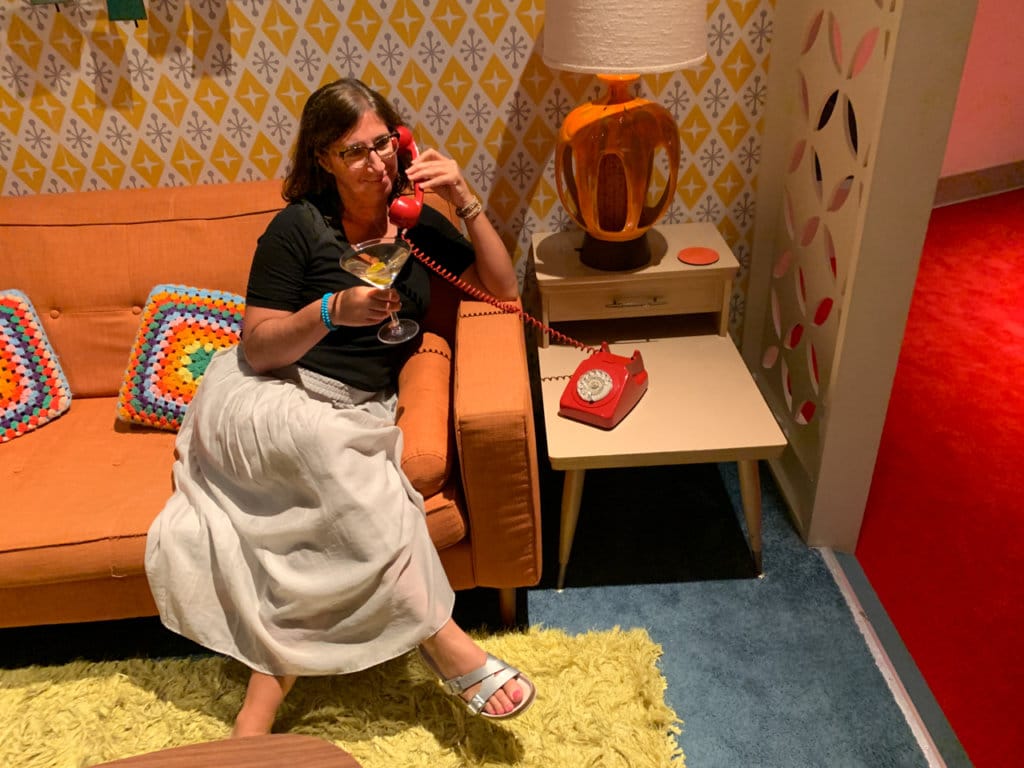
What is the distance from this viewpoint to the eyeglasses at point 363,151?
1704mm

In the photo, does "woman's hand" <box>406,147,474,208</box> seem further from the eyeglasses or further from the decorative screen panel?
the decorative screen panel

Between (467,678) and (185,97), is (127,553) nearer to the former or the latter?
(467,678)

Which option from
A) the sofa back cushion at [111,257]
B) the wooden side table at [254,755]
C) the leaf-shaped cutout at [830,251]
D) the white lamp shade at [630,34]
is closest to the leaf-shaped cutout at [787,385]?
the leaf-shaped cutout at [830,251]

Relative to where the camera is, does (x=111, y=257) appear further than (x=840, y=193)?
Yes

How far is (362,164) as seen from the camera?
1.72 m

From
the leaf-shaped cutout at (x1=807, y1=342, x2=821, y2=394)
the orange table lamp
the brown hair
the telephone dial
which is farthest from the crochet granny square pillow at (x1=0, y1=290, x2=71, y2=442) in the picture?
the leaf-shaped cutout at (x1=807, y1=342, x2=821, y2=394)

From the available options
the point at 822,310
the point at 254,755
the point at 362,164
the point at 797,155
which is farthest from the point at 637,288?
the point at 254,755

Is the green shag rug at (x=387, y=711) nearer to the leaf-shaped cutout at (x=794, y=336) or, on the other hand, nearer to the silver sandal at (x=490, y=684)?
the silver sandal at (x=490, y=684)

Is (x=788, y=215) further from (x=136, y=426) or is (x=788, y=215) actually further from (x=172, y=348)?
(x=136, y=426)

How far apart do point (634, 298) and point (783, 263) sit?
52cm

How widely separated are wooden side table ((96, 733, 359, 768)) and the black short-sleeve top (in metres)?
0.83

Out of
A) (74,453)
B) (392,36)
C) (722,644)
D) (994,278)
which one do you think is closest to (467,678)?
(722,644)

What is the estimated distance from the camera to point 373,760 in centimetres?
169

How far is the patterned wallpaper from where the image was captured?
2.19 m
